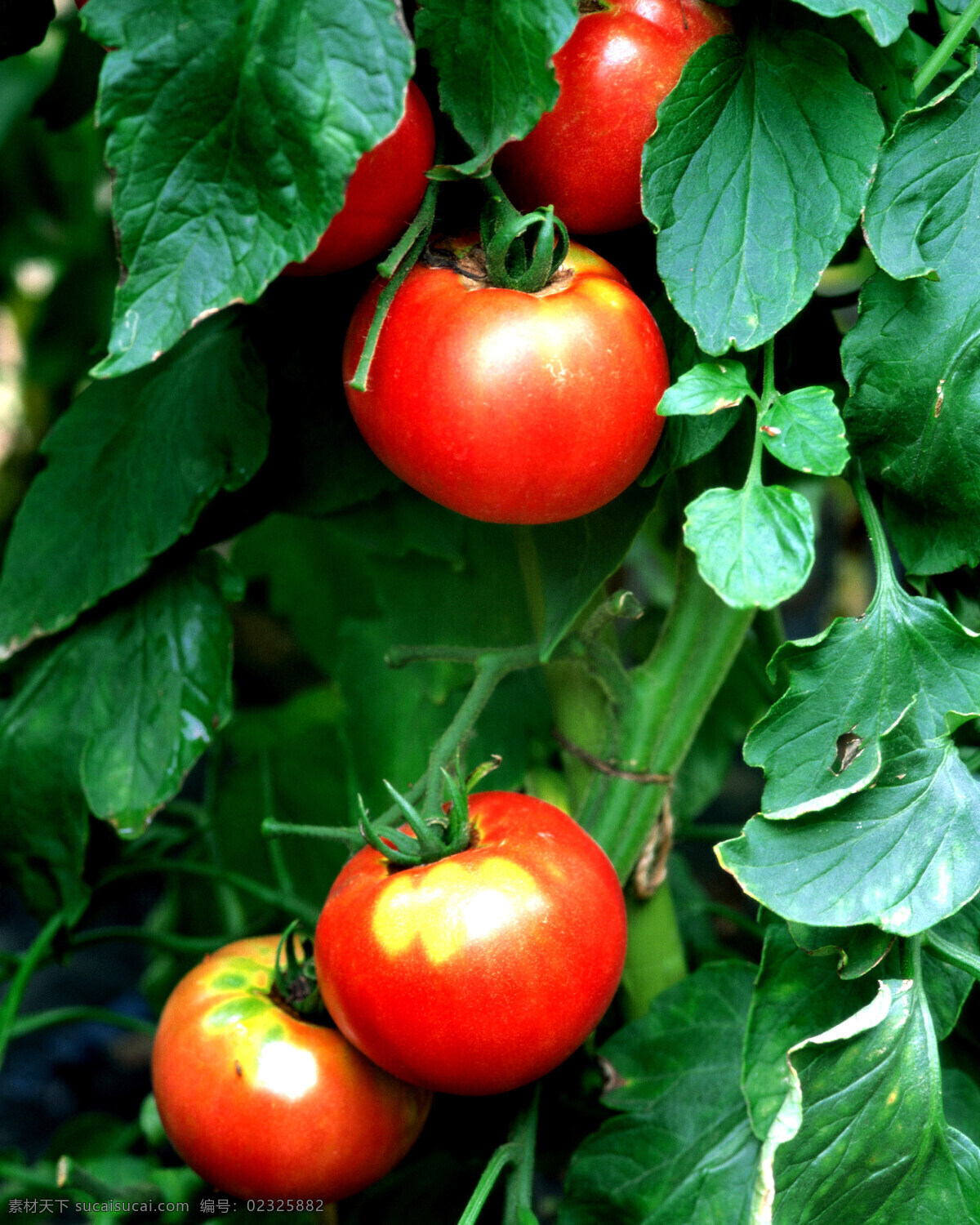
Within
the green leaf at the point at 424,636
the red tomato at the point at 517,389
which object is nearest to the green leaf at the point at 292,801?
the green leaf at the point at 424,636

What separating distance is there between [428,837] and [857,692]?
167 mm

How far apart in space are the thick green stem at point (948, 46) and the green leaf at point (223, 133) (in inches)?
7.3

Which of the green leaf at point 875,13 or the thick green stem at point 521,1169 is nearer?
the green leaf at point 875,13

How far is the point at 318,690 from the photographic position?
0.87 metres

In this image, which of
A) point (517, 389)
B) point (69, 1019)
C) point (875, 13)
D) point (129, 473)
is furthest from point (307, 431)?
point (69, 1019)

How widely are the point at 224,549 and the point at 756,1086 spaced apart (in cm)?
80

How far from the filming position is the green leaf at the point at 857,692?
0.37 metres

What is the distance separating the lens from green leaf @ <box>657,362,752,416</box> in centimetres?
35

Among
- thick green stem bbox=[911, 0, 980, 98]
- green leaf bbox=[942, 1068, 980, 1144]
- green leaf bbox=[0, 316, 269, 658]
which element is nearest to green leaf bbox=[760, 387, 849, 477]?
thick green stem bbox=[911, 0, 980, 98]

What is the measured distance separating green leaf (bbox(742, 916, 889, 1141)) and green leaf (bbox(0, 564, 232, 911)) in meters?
0.26

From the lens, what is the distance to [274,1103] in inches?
16.7

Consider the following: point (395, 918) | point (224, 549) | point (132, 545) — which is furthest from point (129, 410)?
point (224, 549)

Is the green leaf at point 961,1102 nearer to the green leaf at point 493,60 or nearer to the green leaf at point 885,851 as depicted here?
the green leaf at point 885,851

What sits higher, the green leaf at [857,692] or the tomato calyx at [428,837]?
the green leaf at [857,692]
